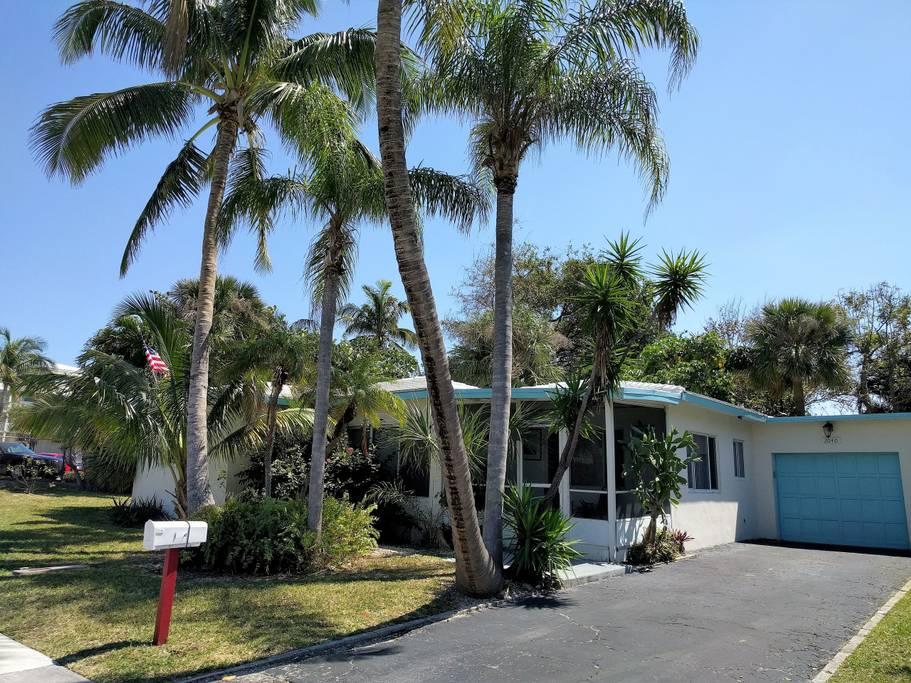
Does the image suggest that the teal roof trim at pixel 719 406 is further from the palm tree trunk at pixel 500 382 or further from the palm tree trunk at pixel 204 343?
the palm tree trunk at pixel 204 343

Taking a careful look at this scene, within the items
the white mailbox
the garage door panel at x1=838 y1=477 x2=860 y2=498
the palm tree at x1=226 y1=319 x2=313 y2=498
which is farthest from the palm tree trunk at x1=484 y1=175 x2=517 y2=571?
the garage door panel at x1=838 y1=477 x2=860 y2=498

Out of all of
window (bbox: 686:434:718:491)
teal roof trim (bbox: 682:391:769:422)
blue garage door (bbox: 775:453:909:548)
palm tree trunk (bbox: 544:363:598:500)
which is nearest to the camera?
palm tree trunk (bbox: 544:363:598:500)

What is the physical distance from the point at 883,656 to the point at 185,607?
728 cm

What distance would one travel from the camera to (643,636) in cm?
690

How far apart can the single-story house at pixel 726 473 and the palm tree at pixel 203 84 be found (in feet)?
14.8

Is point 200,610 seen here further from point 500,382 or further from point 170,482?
point 170,482

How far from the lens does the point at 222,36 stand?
450 inches

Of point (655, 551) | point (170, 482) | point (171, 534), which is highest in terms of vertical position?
point (170, 482)

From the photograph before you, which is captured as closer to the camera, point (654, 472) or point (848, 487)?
point (654, 472)

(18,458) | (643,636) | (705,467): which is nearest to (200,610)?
(643,636)

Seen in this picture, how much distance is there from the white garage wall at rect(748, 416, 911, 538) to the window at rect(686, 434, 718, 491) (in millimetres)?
2876

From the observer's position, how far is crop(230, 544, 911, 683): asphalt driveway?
5.67 m

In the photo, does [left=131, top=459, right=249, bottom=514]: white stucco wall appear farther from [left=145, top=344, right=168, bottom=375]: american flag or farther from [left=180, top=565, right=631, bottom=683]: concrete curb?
[left=180, top=565, right=631, bottom=683]: concrete curb

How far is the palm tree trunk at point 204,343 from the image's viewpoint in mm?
10617
